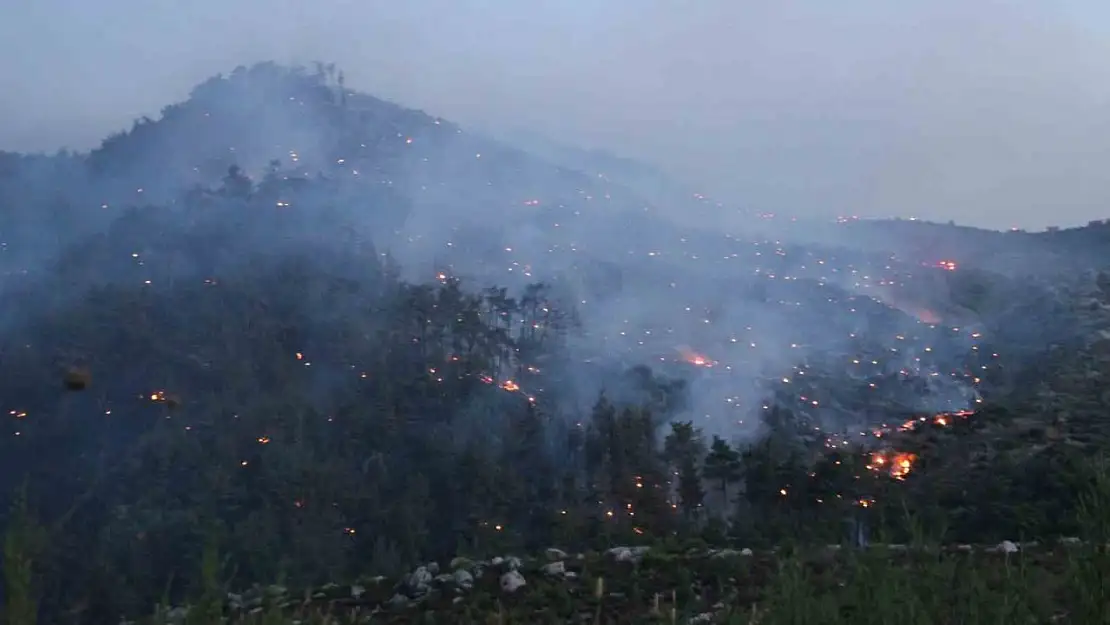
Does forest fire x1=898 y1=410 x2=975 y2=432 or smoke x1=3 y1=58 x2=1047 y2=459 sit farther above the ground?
smoke x1=3 y1=58 x2=1047 y2=459

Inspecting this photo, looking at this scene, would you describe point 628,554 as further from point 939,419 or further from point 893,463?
point 939,419

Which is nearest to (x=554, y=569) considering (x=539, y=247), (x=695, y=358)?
(x=695, y=358)

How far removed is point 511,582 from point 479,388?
15.0 metres

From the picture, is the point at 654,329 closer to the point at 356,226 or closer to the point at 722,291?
the point at 722,291

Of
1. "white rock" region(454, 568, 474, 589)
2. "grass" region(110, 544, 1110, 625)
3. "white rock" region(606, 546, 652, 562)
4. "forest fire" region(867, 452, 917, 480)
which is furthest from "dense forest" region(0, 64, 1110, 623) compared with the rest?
"white rock" region(454, 568, 474, 589)

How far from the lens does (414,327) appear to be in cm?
2819

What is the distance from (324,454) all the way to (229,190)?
104 ft

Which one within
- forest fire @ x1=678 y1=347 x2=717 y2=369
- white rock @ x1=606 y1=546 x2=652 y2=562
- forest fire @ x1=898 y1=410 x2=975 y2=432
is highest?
forest fire @ x1=678 y1=347 x2=717 y2=369

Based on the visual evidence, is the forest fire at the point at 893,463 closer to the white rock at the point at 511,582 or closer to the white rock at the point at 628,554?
the white rock at the point at 628,554

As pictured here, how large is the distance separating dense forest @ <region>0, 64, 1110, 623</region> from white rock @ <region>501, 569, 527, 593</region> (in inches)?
104

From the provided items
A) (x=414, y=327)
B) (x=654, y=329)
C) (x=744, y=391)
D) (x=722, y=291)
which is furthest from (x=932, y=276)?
(x=414, y=327)

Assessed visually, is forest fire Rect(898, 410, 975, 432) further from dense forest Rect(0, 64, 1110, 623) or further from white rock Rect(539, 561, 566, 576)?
white rock Rect(539, 561, 566, 576)

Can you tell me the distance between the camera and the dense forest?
1467 centimetres

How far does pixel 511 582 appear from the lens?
9727mm
